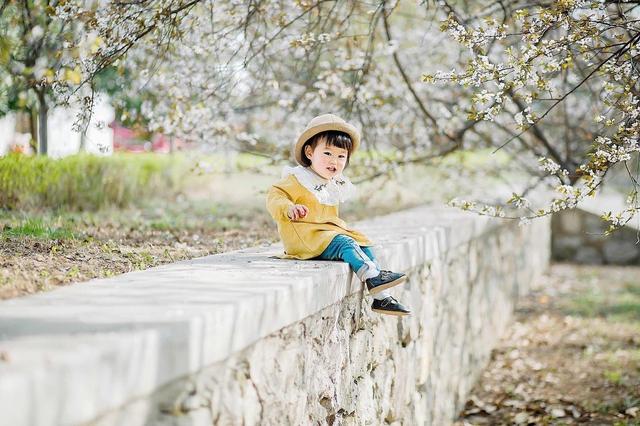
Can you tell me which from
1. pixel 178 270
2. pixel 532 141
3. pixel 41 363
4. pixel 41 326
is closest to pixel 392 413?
pixel 178 270

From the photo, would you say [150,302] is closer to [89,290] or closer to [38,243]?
[89,290]

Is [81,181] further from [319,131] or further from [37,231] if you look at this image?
[319,131]

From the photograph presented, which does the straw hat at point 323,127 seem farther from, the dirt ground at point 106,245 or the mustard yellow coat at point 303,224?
the dirt ground at point 106,245

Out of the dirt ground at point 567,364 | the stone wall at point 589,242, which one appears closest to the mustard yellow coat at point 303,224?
the dirt ground at point 567,364

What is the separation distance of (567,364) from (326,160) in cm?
367

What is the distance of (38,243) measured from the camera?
12.1ft

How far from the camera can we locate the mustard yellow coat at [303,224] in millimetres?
3410

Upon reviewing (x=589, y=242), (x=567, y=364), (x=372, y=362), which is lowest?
(x=567, y=364)

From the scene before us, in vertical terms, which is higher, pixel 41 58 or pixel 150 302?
pixel 41 58

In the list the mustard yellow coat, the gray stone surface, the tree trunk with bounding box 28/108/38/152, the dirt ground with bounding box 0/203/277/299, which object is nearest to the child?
the mustard yellow coat

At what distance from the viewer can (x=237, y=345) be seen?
88.5 inches

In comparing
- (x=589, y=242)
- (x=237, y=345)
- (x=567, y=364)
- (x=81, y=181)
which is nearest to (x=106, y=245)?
(x=237, y=345)

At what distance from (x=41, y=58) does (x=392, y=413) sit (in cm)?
381

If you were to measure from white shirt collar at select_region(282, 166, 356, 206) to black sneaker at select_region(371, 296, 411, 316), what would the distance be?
49 cm
